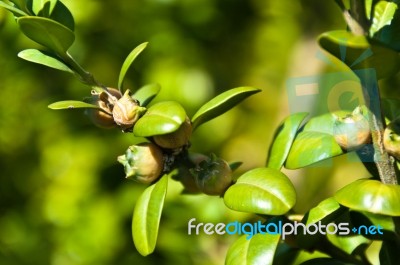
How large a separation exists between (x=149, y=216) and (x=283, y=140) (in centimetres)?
18

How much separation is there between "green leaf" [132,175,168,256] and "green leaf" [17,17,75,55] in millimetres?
175

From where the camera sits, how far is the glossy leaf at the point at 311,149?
2.29 ft

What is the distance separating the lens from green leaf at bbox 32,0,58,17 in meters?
0.69

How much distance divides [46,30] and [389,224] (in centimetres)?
40

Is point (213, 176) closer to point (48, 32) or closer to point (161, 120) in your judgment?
point (161, 120)

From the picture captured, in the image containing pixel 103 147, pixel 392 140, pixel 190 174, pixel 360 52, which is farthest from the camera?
pixel 103 147

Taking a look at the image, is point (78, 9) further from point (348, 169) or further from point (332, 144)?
point (332, 144)

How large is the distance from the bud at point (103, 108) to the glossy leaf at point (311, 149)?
20 cm

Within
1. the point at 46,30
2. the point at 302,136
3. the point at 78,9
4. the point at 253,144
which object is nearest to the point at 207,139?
the point at 253,144

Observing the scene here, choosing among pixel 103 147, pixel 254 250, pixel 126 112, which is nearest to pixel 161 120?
pixel 126 112

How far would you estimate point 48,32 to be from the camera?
650mm

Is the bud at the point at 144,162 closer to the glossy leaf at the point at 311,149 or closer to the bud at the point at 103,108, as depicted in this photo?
the bud at the point at 103,108

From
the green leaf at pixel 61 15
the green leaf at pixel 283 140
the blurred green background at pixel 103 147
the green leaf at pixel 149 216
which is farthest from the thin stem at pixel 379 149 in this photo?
the blurred green background at pixel 103 147

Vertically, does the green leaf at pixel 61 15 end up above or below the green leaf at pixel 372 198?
above
